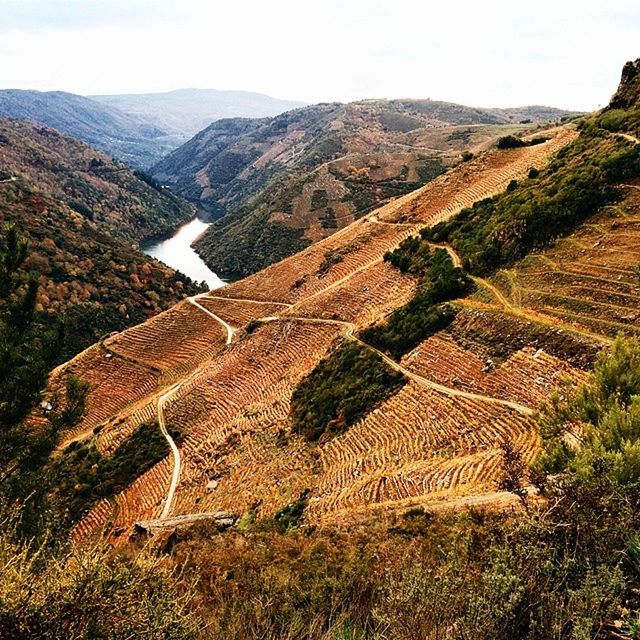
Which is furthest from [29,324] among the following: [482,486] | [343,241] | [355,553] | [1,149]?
[1,149]

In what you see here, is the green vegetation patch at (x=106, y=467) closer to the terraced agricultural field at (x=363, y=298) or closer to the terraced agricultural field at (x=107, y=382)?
the terraced agricultural field at (x=107, y=382)

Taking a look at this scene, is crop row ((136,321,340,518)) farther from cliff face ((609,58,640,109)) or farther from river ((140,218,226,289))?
river ((140,218,226,289))

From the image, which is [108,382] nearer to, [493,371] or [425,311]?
[425,311]

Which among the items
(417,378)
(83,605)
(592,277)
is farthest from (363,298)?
(83,605)

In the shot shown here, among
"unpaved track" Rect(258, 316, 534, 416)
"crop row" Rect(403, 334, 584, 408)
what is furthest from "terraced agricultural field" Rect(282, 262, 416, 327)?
"crop row" Rect(403, 334, 584, 408)

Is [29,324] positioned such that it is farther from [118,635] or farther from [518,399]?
[518,399]

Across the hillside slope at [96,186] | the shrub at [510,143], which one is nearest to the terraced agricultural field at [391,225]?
the shrub at [510,143]
